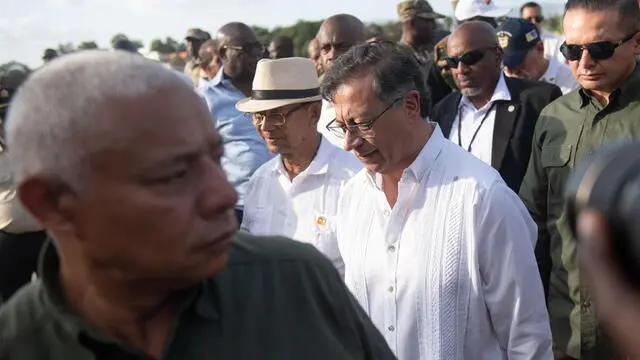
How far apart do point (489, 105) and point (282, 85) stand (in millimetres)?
1508

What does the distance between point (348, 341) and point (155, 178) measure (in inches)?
25.0

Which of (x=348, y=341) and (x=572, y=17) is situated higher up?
(x=572, y=17)

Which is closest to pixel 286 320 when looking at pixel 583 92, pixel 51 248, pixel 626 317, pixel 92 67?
pixel 51 248

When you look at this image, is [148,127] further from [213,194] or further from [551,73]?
[551,73]

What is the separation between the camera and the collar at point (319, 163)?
3.83 m

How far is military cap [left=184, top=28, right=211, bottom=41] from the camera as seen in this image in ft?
36.8

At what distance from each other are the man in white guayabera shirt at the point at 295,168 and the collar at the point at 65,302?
75.2 inches

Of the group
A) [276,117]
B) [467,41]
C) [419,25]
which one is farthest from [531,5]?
[276,117]

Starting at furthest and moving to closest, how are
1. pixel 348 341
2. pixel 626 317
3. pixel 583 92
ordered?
pixel 583 92 → pixel 348 341 → pixel 626 317

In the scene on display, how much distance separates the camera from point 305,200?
12.4ft

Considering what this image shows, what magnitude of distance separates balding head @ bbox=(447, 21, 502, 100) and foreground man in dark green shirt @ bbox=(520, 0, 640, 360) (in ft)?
3.90

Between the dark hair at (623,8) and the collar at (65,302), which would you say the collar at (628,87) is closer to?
the dark hair at (623,8)

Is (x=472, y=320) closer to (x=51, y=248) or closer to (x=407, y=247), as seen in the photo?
(x=407, y=247)

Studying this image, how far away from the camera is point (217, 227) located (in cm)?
159
